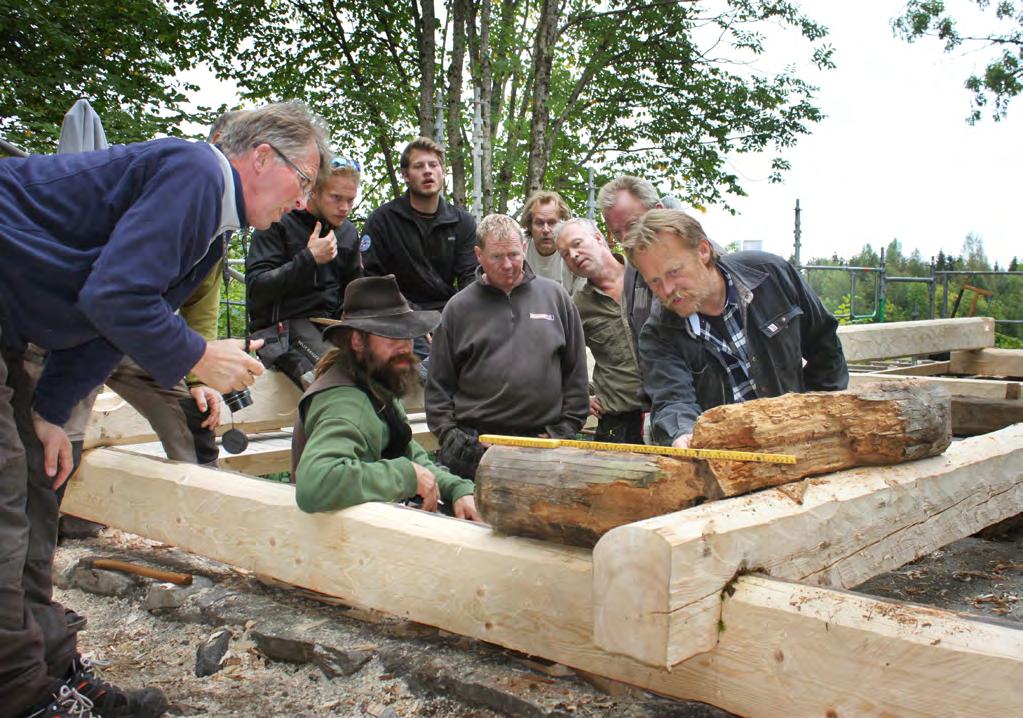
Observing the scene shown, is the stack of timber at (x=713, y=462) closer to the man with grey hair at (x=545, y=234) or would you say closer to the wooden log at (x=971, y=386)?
the wooden log at (x=971, y=386)

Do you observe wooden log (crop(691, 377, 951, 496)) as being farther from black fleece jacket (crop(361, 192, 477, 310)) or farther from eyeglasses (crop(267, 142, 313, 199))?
black fleece jacket (crop(361, 192, 477, 310))

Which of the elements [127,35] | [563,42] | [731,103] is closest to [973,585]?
[127,35]

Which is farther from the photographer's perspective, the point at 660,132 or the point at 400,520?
the point at 660,132

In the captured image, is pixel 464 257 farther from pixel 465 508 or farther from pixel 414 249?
pixel 465 508

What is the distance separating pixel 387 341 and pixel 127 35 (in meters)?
8.64

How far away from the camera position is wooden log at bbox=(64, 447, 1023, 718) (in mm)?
1646

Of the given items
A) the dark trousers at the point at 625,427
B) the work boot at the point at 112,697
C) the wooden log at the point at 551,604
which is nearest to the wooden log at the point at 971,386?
the dark trousers at the point at 625,427

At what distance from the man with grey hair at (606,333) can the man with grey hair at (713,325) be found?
107 cm

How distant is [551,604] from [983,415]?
10.3ft

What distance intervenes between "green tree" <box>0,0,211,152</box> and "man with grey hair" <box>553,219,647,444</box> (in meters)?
6.00

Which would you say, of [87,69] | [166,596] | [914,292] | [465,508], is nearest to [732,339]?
[465,508]

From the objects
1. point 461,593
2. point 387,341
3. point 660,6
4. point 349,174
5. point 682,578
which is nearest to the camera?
point 682,578

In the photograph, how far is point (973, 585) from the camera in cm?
359

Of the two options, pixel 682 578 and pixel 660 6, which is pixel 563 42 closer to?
pixel 660 6
